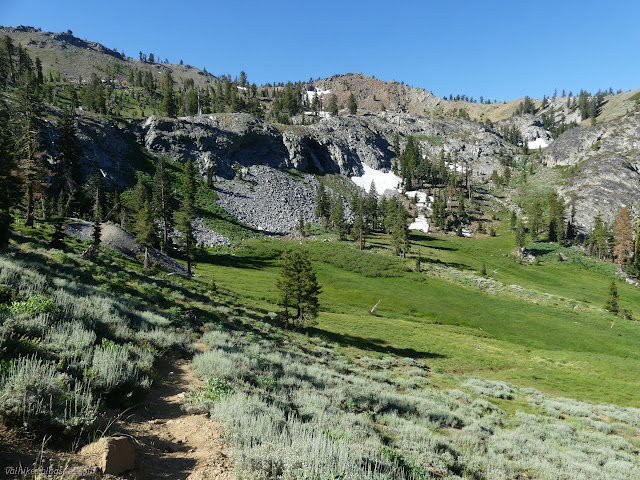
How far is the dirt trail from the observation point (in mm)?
5512

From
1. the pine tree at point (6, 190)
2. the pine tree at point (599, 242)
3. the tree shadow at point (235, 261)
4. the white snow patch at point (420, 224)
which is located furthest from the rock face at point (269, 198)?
the pine tree at point (599, 242)

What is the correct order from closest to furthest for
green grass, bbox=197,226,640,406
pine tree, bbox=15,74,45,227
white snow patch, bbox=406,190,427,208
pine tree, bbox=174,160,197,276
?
green grass, bbox=197,226,640,406 → pine tree, bbox=15,74,45,227 → pine tree, bbox=174,160,197,276 → white snow patch, bbox=406,190,427,208

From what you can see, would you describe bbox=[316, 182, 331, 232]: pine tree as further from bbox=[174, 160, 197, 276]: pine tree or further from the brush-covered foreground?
the brush-covered foreground

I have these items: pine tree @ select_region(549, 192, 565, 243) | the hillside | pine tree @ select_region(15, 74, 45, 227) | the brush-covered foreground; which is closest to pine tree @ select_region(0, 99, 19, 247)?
the hillside

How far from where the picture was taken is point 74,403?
6.12m

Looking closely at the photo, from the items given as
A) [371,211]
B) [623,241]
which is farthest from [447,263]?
[623,241]

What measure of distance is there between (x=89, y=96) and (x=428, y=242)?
512ft

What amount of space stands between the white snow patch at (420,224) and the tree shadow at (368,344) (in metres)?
111

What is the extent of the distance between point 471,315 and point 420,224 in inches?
3670

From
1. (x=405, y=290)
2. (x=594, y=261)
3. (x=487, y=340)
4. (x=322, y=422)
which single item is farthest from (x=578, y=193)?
(x=322, y=422)

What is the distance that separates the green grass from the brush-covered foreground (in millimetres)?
408

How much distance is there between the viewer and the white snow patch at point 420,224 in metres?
144

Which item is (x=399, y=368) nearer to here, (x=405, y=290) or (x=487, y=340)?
(x=487, y=340)

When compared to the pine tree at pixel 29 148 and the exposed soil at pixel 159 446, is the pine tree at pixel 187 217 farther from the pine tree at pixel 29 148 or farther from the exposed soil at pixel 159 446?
the exposed soil at pixel 159 446
